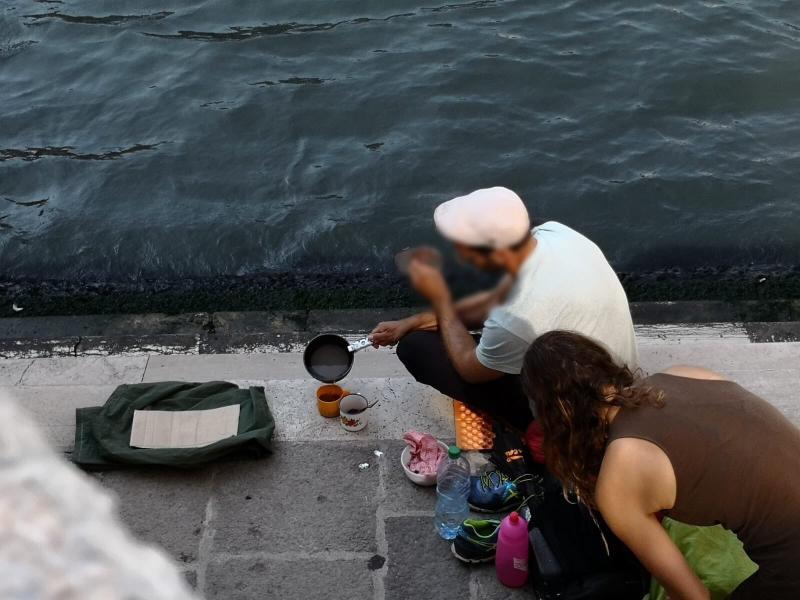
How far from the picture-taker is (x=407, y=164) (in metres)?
7.53

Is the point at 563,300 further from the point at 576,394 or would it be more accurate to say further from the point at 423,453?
the point at 423,453

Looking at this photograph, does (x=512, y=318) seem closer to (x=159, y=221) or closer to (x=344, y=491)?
(x=344, y=491)

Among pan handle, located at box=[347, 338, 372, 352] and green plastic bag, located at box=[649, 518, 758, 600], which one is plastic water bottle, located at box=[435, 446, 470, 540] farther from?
green plastic bag, located at box=[649, 518, 758, 600]

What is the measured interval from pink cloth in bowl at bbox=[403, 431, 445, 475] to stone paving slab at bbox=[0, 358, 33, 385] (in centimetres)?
206

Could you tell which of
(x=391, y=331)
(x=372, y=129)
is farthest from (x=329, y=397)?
(x=372, y=129)

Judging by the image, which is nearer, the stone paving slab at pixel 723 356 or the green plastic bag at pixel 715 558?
the green plastic bag at pixel 715 558

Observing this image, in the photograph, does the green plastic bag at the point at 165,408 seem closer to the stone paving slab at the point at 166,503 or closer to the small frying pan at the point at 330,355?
the stone paving slab at the point at 166,503

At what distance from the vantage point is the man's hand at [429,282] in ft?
10.9

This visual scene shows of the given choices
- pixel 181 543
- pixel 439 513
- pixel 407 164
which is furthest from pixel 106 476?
pixel 407 164

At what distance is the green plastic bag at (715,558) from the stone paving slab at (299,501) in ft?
4.05

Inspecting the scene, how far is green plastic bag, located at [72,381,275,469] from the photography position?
13.1ft

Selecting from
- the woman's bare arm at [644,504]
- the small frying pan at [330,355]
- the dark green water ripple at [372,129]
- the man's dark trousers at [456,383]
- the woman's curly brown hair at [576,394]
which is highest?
the woman's curly brown hair at [576,394]

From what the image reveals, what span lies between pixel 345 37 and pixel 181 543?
6.49 m

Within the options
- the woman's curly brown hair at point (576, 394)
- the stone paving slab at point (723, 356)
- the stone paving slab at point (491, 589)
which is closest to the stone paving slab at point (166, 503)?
the stone paving slab at point (491, 589)
